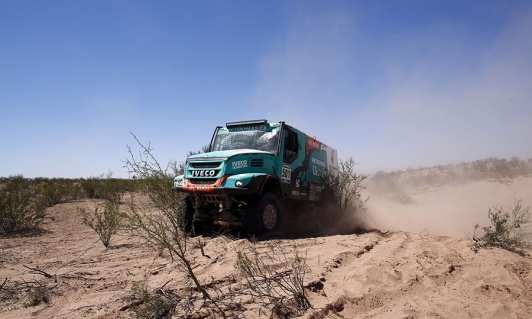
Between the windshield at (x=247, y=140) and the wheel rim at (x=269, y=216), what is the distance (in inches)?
50.3

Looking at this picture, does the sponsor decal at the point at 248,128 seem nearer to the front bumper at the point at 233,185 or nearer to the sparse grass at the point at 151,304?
the front bumper at the point at 233,185

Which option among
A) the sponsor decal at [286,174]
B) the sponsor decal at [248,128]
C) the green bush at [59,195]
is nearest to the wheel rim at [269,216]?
the sponsor decal at [286,174]

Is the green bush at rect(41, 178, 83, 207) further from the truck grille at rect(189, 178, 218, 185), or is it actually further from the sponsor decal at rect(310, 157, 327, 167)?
the sponsor decal at rect(310, 157, 327, 167)

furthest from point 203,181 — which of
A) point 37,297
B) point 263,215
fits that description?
point 37,297

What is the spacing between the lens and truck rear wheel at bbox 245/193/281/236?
6.10 meters

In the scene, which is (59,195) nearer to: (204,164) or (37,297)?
(204,164)

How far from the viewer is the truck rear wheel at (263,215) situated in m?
6.10

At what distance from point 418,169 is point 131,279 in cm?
3020

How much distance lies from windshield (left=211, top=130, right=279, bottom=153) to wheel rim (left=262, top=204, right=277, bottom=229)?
1277 millimetres

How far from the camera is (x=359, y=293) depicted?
3127 millimetres

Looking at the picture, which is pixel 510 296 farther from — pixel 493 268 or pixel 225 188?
pixel 225 188

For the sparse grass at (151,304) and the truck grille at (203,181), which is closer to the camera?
the sparse grass at (151,304)

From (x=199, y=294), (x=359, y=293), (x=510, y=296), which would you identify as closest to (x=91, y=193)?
(x=199, y=294)

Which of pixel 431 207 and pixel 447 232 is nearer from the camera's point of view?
pixel 447 232
